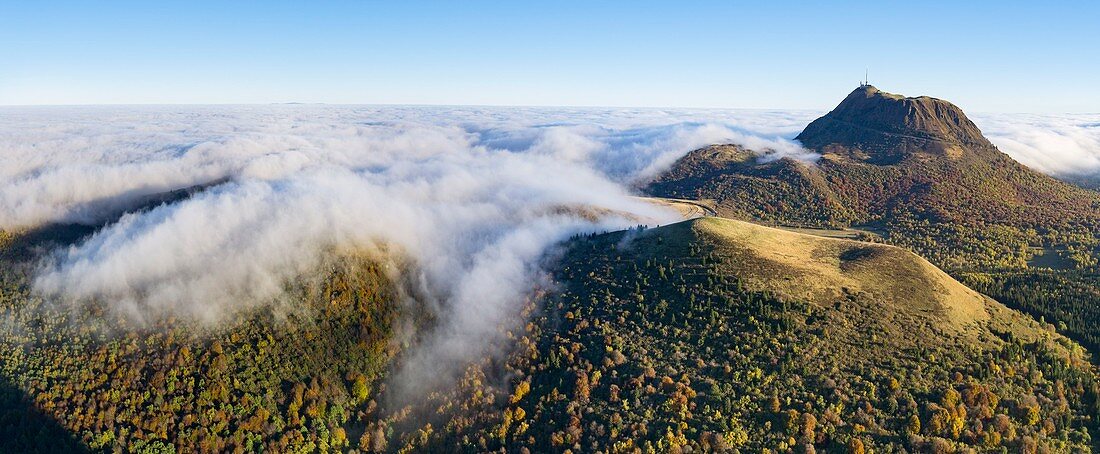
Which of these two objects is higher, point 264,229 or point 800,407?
point 264,229

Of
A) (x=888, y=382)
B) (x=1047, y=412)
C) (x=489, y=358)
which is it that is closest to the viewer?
(x=1047, y=412)

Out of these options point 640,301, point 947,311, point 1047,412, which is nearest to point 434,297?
point 640,301

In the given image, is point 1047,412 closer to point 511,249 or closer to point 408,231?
point 511,249

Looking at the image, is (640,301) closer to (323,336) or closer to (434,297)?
(434,297)

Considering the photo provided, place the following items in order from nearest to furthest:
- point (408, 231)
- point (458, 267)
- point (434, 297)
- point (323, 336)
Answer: point (323, 336)
point (434, 297)
point (458, 267)
point (408, 231)

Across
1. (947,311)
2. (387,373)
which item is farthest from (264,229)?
(947,311)

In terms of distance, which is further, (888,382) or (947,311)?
(947,311)

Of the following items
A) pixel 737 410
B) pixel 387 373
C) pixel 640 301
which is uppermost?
pixel 640 301
